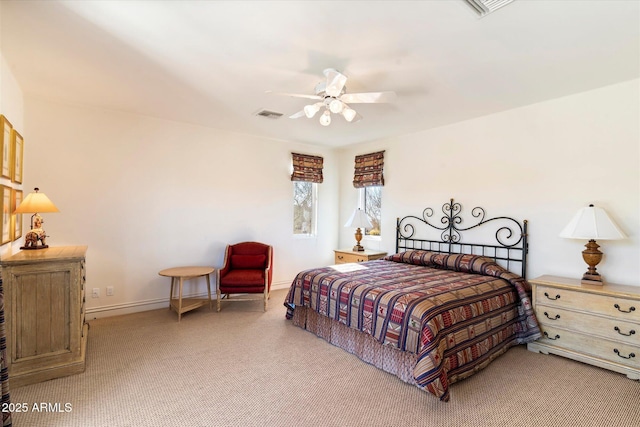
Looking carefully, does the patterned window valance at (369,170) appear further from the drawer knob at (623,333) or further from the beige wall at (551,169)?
the drawer knob at (623,333)

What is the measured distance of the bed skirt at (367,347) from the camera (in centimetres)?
246

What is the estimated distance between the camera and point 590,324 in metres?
2.74

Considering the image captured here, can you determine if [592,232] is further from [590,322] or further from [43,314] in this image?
[43,314]

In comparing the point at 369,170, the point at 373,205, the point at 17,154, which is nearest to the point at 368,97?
the point at 369,170

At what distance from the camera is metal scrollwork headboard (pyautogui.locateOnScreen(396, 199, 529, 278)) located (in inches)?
144

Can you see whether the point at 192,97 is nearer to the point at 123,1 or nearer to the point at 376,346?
the point at 123,1

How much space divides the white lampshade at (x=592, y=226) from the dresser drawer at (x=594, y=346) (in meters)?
0.87

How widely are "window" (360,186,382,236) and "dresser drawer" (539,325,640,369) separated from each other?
286 centimetres

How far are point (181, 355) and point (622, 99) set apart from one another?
4.77 metres

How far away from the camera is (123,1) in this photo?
1862 millimetres

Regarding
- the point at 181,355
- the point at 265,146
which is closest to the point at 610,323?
the point at 181,355

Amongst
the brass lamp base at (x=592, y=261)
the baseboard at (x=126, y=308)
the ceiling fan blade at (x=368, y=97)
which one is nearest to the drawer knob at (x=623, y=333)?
the brass lamp base at (x=592, y=261)

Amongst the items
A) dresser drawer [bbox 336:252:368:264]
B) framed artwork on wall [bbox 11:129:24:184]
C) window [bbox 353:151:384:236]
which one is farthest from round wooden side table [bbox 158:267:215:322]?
window [bbox 353:151:384:236]

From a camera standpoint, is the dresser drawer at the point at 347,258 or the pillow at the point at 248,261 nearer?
the pillow at the point at 248,261
